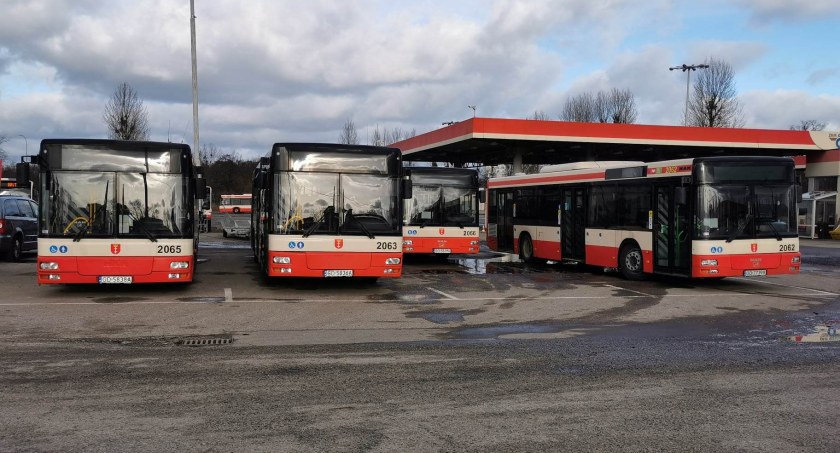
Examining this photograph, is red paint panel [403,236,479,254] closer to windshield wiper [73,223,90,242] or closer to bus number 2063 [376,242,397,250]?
bus number 2063 [376,242,397,250]

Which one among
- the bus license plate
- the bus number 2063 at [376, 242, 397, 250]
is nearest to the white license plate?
the bus license plate

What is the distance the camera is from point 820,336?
30.9ft

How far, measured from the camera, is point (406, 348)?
27.3 feet

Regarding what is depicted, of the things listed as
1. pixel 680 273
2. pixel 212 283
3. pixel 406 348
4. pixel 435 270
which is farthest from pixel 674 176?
pixel 212 283

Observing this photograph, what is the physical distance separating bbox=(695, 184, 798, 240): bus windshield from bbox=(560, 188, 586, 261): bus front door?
4296 mm

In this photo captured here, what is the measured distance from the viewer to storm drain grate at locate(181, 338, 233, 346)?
846 cm

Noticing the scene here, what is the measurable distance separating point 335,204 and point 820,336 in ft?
26.7

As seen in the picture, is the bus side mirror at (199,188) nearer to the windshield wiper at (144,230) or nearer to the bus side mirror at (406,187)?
the windshield wiper at (144,230)

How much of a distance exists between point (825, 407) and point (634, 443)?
6.93 feet

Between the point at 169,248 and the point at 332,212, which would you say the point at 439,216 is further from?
the point at 169,248

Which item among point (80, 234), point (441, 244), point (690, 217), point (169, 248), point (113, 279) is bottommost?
point (113, 279)

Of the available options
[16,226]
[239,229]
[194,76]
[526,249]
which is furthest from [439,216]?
[239,229]

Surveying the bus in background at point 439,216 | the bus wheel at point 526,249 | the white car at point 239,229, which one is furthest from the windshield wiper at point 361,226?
the white car at point 239,229

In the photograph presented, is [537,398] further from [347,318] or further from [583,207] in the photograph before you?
[583,207]
